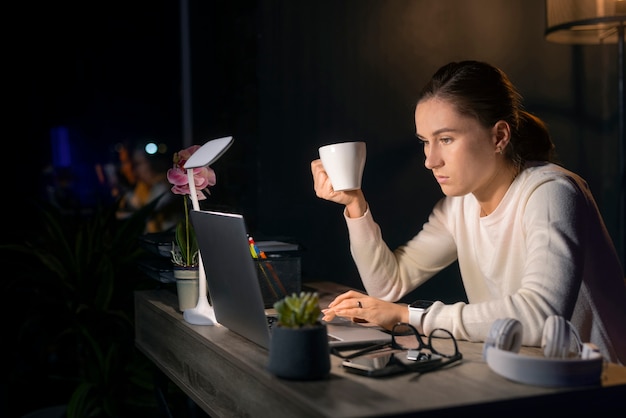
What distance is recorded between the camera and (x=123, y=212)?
4.08m

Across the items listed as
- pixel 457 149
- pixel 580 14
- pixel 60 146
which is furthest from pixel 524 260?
pixel 60 146

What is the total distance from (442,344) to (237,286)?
0.40 meters

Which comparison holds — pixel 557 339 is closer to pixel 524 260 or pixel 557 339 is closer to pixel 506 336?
pixel 506 336

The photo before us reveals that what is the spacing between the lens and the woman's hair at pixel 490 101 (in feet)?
5.44

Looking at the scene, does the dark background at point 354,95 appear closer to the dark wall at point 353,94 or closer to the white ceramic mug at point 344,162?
the dark wall at point 353,94

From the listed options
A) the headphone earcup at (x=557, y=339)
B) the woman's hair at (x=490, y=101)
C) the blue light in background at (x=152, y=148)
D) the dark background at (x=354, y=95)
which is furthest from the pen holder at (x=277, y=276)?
the blue light in background at (x=152, y=148)

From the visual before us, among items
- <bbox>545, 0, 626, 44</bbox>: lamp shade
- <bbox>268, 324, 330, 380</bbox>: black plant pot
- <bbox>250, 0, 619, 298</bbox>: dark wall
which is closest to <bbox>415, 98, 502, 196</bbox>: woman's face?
<bbox>268, 324, 330, 380</bbox>: black plant pot

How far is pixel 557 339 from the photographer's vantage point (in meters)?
1.14

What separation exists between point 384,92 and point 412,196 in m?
0.36

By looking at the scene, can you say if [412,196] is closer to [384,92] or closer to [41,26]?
[384,92]

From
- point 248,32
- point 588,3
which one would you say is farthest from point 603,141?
point 248,32

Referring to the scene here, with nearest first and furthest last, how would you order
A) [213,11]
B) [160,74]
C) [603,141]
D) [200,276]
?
[200,276] < [213,11] < [603,141] < [160,74]

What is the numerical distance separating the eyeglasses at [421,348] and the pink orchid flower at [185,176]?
1.91ft

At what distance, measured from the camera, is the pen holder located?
1832 millimetres
